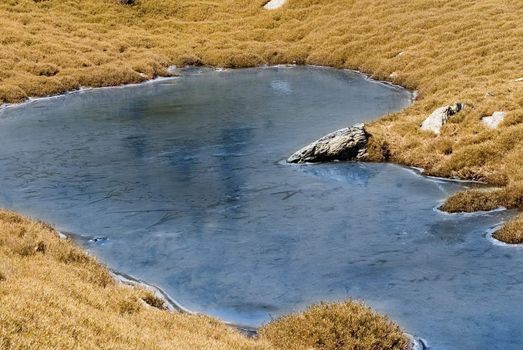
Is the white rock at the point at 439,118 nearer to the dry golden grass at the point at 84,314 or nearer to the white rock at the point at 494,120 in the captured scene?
the white rock at the point at 494,120

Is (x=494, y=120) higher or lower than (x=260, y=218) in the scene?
higher

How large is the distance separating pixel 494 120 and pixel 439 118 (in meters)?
3.19

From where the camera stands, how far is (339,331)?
14.8 metres

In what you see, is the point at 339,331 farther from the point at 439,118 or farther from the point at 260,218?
the point at 439,118

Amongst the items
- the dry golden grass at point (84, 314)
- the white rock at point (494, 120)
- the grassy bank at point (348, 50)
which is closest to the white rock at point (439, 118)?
the grassy bank at point (348, 50)

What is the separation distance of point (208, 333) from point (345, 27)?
66.1 meters

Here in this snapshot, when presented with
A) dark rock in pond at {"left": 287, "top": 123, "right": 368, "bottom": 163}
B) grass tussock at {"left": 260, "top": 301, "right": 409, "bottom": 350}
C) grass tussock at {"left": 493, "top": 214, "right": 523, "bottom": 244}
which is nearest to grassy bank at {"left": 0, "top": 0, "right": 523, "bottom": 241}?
dark rock in pond at {"left": 287, "top": 123, "right": 368, "bottom": 163}

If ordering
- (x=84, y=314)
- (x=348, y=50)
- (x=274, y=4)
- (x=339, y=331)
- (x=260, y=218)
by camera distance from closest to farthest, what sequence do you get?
(x=84, y=314)
(x=339, y=331)
(x=260, y=218)
(x=348, y=50)
(x=274, y=4)

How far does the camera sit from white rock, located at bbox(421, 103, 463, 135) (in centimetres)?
3422

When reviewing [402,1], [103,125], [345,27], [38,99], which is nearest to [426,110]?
[103,125]

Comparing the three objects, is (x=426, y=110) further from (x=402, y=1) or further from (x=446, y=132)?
(x=402, y=1)

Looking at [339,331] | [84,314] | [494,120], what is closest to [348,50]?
[494,120]

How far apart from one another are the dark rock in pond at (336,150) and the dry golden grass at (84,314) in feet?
51.4

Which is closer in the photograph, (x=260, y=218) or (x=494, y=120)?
(x=260, y=218)
